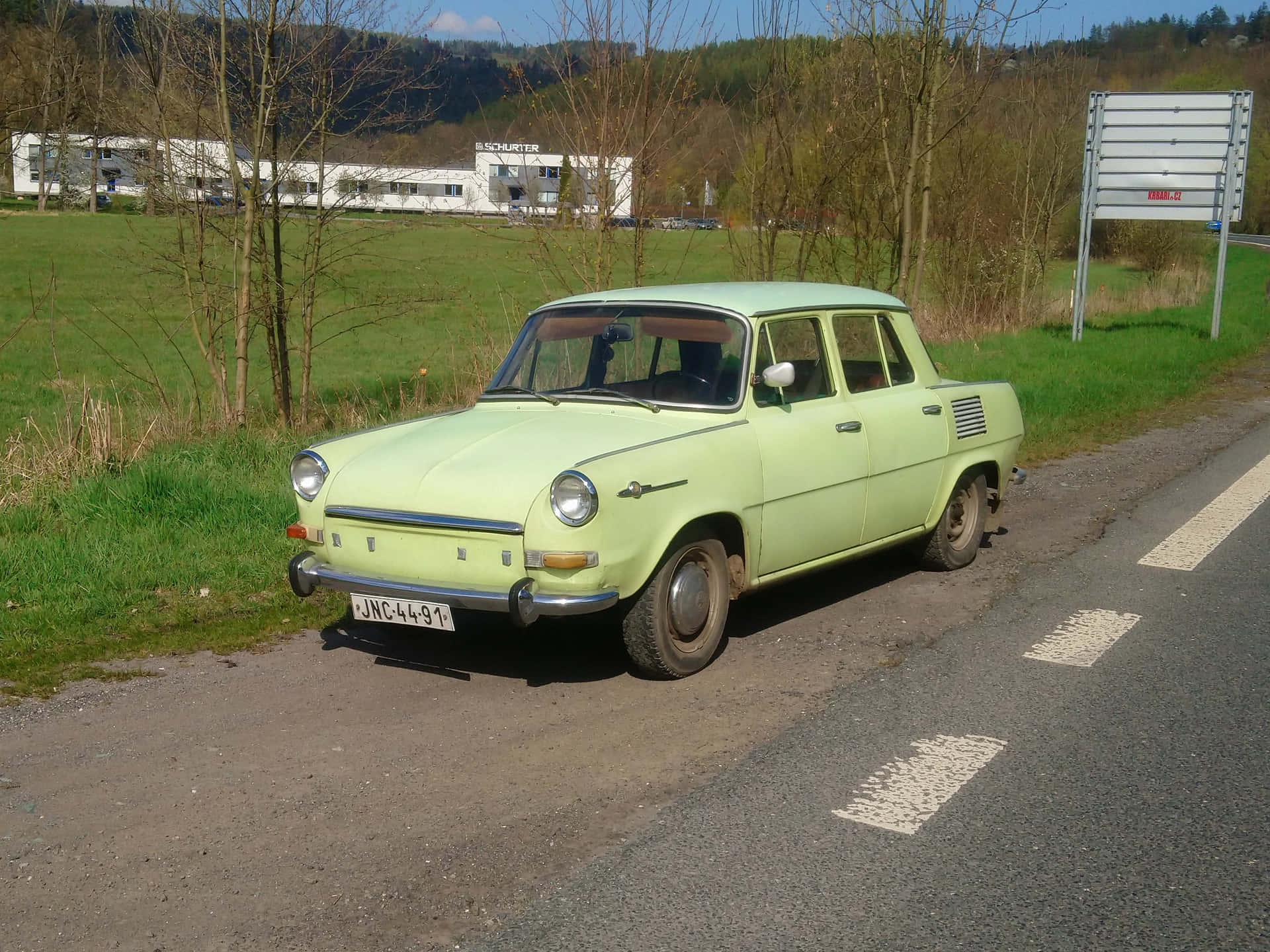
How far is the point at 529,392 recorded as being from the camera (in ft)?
21.0

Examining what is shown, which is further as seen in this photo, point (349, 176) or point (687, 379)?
point (349, 176)

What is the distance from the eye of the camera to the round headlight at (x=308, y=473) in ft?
18.9

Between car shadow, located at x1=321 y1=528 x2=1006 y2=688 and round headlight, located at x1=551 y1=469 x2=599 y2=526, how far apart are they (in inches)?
24.8

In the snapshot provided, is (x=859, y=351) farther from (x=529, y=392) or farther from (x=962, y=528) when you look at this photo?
(x=529, y=392)

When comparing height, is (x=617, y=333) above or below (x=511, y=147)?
below

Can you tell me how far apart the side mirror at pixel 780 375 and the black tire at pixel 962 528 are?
190cm

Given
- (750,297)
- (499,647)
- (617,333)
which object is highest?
(750,297)

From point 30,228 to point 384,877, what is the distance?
57.7 meters

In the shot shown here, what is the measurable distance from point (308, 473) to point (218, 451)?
13.6 feet

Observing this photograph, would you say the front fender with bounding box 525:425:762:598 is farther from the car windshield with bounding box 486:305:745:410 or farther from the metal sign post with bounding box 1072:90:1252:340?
the metal sign post with bounding box 1072:90:1252:340

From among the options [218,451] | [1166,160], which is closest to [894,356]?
[218,451]

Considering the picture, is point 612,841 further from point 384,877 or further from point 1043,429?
point 1043,429

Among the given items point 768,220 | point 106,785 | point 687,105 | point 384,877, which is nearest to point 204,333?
point 687,105

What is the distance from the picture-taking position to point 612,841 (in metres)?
3.87
